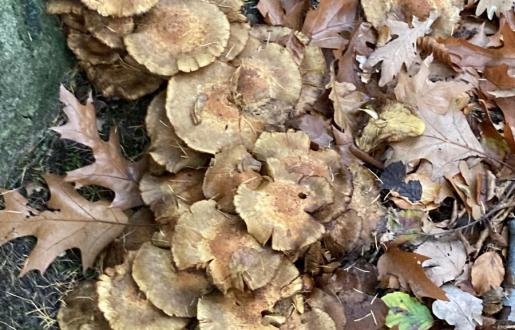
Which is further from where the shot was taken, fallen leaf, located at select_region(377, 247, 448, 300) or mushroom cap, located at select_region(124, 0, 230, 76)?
fallen leaf, located at select_region(377, 247, 448, 300)

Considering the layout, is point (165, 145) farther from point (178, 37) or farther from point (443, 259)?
point (443, 259)

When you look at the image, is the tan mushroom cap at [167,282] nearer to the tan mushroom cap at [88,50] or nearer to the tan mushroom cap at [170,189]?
the tan mushroom cap at [170,189]

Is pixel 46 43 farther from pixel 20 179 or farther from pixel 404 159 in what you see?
pixel 404 159

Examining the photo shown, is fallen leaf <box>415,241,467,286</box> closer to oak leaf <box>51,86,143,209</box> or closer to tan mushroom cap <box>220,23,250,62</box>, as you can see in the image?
tan mushroom cap <box>220,23,250,62</box>

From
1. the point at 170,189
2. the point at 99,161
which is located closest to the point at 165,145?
the point at 170,189

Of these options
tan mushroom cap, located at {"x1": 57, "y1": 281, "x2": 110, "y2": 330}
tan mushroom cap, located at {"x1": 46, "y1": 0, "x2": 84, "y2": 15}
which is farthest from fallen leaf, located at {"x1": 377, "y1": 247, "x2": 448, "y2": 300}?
tan mushroom cap, located at {"x1": 46, "y1": 0, "x2": 84, "y2": 15}
